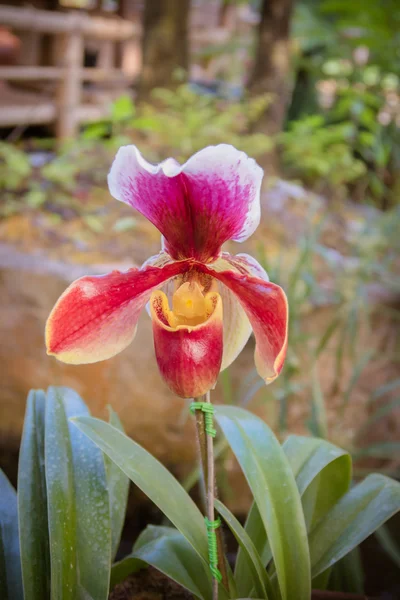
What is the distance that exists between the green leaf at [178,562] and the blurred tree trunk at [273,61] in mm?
1880

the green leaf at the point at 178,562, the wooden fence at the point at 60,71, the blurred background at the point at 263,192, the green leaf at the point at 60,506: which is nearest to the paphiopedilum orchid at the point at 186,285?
the green leaf at the point at 60,506

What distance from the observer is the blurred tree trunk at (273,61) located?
7.26ft

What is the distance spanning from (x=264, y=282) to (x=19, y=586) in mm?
411

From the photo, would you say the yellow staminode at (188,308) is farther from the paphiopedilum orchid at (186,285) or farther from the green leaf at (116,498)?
the green leaf at (116,498)

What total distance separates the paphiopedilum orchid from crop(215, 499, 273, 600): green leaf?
152 millimetres

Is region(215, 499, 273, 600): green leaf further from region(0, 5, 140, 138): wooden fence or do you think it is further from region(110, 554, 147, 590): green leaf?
region(0, 5, 140, 138): wooden fence

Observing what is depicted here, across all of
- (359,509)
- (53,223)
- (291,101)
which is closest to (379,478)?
(359,509)

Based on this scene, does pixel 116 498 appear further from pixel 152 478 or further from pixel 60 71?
pixel 60 71

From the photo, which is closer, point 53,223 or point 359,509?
point 359,509

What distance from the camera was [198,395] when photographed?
500 millimetres

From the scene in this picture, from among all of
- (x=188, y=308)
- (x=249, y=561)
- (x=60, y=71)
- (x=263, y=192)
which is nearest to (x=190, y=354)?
(x=188, y=308)

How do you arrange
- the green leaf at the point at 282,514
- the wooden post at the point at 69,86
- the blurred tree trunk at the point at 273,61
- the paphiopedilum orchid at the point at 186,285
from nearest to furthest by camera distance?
the paphiopedilum orchid at the point at 186,285, the green leaf at the point at 282,514, the blurred tree trunk at the point at 273,61, the wooden post at the point at 69,86

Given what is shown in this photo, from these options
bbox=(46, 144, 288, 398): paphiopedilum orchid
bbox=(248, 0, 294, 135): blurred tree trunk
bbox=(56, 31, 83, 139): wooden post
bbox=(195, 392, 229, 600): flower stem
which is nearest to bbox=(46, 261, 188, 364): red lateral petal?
bbox=(46, 144, 288, 398): paphiopedilum orchid

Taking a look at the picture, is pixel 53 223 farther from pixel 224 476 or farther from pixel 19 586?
pixel 19 586
